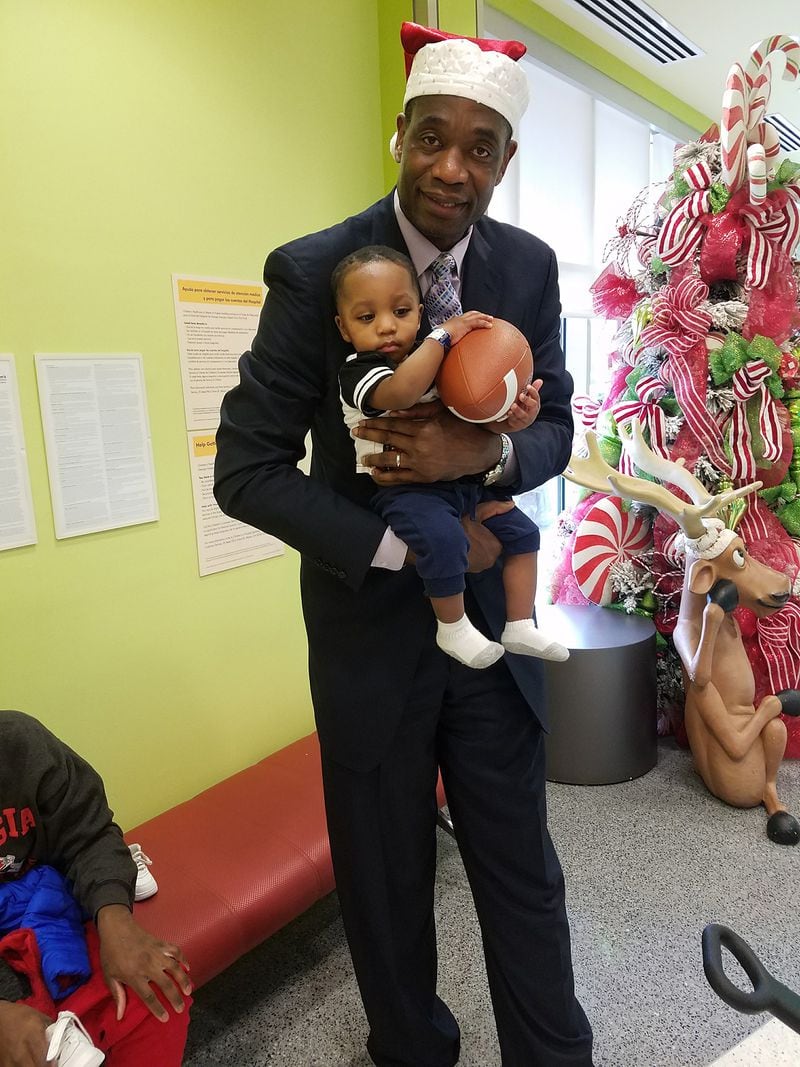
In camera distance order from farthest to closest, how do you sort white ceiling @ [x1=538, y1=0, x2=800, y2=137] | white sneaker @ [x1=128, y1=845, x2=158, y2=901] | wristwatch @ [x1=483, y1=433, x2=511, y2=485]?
1. white ceiling @ [x1=538, y1=0, x2=800, y2=137]
2. white sneaker @ [x1=128, y1=845, x2=158, y2=901]
3. wristwatch @ [x1=483, y1=433, x2=511, y2=485]

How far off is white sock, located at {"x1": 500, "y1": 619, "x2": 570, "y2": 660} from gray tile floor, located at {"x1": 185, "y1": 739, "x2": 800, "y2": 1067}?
101cm

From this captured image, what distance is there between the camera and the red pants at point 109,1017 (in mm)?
1254

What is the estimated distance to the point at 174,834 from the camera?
2.02 metres

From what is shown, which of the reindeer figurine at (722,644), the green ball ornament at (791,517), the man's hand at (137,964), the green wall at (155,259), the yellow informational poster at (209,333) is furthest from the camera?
the green ball ornament at (791,517)

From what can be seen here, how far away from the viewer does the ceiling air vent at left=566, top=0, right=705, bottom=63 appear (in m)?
3.26

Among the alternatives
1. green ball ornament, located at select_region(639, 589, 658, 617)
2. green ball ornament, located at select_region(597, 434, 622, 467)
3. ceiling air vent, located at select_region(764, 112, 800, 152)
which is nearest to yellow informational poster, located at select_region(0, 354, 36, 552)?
green ball ornament, located at select_region(597, 434, 622, 467)

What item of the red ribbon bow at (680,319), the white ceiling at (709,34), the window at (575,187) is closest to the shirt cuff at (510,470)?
the red ribbon bow at (680,319)

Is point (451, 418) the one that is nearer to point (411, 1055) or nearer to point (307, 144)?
point (411, 1055)

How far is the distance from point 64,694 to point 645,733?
2.06 metres

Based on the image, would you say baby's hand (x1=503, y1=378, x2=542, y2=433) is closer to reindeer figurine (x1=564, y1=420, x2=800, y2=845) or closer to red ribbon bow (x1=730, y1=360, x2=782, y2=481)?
reindeer figurine (x1=564, y1=420, x2=800, y2=845)

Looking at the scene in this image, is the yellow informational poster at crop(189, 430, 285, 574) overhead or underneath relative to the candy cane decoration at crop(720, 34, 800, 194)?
underneath

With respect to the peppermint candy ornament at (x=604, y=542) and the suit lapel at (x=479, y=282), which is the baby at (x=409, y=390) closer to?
the suit lapel at (x=479, y=282)

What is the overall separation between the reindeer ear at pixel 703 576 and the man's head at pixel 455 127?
1.74 meters

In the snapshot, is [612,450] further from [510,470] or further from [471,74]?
[471,74]
